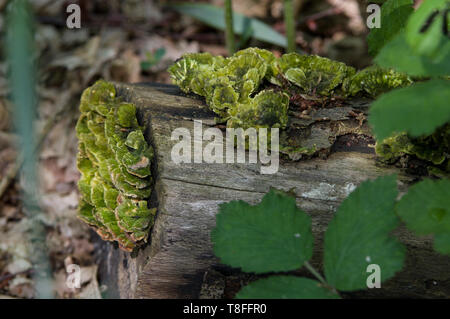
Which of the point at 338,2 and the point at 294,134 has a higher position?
the point at 338,2

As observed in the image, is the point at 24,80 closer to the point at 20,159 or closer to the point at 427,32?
the point at 427,32

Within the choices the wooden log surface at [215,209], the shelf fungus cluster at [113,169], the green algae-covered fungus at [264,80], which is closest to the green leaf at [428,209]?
the wooden log surface at [215,209]

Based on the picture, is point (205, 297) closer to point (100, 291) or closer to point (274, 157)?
point (274, 157)

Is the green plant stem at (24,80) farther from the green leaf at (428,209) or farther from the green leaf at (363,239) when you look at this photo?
the green leaf at (428,209)

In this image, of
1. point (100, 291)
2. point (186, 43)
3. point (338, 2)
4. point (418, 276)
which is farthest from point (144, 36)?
point (418, 276)

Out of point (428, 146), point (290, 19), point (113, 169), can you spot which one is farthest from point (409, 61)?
point (290, 19)

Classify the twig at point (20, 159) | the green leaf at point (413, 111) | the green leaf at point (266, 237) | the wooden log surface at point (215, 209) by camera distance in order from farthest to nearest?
the twig at point (20, 159)
the wooden log surface at point (215, 209)
the green leaf at point (266, 237)
the green leaf at point (413, 111)
